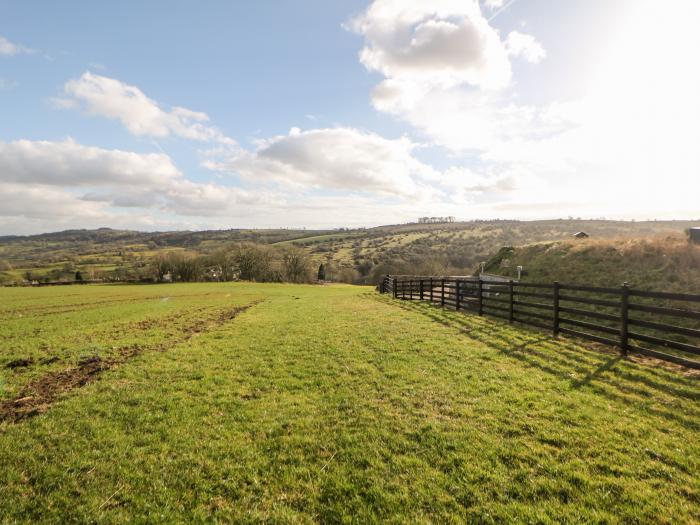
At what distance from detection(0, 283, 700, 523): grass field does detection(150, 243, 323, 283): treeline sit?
6466 cm

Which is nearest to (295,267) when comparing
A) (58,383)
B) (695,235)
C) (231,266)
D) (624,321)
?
(231,266)

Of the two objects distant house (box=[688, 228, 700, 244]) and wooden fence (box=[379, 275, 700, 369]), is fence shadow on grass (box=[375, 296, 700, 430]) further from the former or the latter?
distant house (box=[688, 228, 700, 244])

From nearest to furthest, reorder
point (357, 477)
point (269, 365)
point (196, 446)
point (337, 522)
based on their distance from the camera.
Answer: point (337, 522) < point (357, 477) < point (196, 446) < point (269, 365)

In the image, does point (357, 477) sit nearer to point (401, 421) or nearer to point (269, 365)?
point (401, 421)

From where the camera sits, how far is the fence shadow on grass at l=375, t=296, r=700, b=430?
19.8 ft

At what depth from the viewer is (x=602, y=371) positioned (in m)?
7.63

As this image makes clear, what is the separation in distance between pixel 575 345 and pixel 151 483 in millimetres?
10937

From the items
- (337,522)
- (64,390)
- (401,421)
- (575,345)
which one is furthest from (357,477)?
(575,345)

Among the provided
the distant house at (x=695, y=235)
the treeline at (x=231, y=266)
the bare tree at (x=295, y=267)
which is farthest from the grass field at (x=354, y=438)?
the bare tree at (x=295, y=267)

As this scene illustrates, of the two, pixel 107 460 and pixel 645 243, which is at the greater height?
pixel 645 243

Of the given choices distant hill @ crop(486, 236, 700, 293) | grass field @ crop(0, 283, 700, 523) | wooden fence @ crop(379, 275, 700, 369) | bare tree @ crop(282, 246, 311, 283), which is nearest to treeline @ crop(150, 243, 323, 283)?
bare tree @ crop(282, 246, 311, 283)

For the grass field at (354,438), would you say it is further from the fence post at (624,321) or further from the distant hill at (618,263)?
the distant hill at (618,263)

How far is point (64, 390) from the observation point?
24.3 ft

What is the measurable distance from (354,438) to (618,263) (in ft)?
71.0
